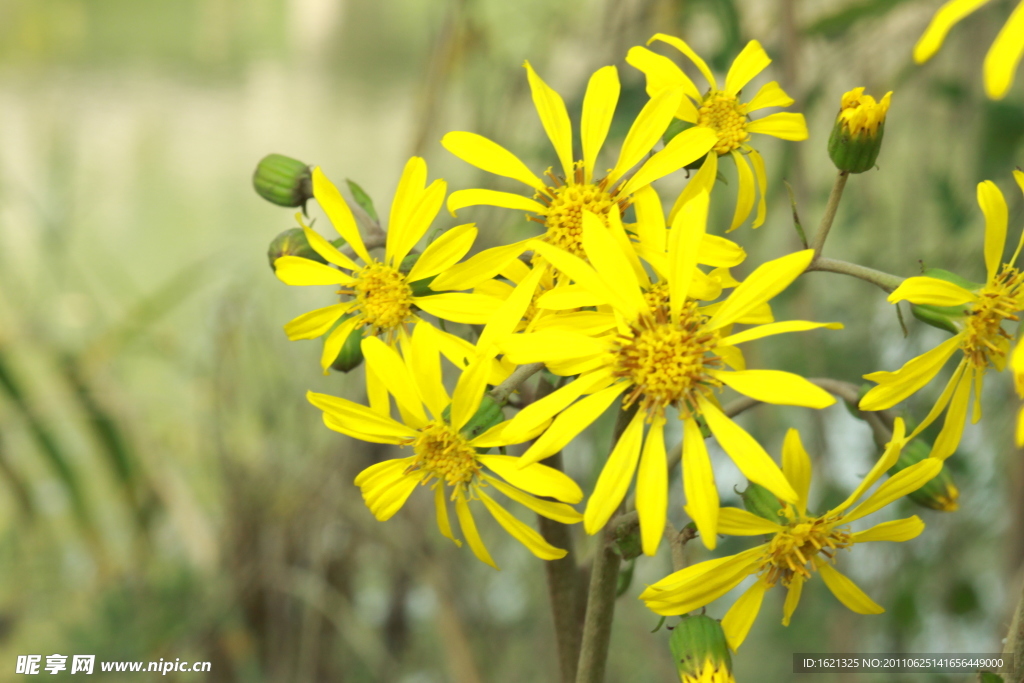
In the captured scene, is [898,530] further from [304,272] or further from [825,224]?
[304,272]

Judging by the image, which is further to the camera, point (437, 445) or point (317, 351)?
point (317, 351)

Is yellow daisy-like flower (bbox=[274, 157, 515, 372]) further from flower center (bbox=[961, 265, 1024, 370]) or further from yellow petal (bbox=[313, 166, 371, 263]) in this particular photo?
flower center (bbox=[961, 265, 1024, 370])

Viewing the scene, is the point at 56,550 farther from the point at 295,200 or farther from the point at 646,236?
the point at 646,236

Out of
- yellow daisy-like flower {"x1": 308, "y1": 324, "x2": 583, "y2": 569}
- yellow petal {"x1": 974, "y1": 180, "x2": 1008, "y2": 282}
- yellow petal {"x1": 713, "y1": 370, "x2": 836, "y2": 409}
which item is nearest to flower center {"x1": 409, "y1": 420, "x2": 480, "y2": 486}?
yellow daisy-like flower {"x1": 308, "y1": 324, "x2": 583, "y2": 569}

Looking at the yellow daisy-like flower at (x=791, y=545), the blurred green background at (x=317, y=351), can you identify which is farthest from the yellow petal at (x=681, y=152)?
the blurred green background at (x=317, y=351)

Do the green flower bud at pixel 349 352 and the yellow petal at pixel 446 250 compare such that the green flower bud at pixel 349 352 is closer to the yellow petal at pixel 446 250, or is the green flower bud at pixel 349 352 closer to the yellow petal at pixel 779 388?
the yellow petal at pixel 446 250

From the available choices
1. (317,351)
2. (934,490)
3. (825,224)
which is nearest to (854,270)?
(825,224)

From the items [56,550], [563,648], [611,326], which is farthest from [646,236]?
[56,550]
